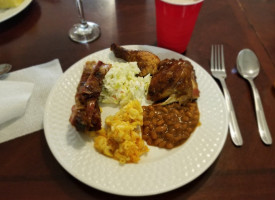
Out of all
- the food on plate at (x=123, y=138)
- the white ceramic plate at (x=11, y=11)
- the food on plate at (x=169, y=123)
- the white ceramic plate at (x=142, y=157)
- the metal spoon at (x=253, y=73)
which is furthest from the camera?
the white ceramic plate at (x=11, y=11)

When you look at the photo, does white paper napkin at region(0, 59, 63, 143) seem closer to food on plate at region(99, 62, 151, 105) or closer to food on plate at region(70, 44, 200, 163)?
food on plate at region(70, 44, 200, 163)

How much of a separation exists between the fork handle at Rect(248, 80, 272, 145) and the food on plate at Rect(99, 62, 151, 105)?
0.89 m

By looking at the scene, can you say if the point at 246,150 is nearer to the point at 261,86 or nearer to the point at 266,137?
the point at 266,137

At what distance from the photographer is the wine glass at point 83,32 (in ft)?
7.49

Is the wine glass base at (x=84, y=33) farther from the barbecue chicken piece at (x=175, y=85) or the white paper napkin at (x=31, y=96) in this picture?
the barbecue chicken piece at (x=175, y=85)

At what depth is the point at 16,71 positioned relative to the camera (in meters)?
1.92

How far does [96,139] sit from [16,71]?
1048mm

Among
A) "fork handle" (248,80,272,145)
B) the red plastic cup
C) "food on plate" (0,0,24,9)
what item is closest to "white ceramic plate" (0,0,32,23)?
"food on plate" (0,0,24,9)

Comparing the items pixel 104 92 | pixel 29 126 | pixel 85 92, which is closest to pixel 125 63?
pixel 104 92

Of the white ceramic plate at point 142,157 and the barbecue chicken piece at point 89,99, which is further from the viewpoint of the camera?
the barbecue chicken piece at point 89,99

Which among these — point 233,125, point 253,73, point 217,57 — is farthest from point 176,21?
point 233,125

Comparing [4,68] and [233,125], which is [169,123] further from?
[4,68]

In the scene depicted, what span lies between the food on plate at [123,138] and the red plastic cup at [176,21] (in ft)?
2.75

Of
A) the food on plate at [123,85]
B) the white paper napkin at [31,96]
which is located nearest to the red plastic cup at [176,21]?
the food on plate at [123,85]
